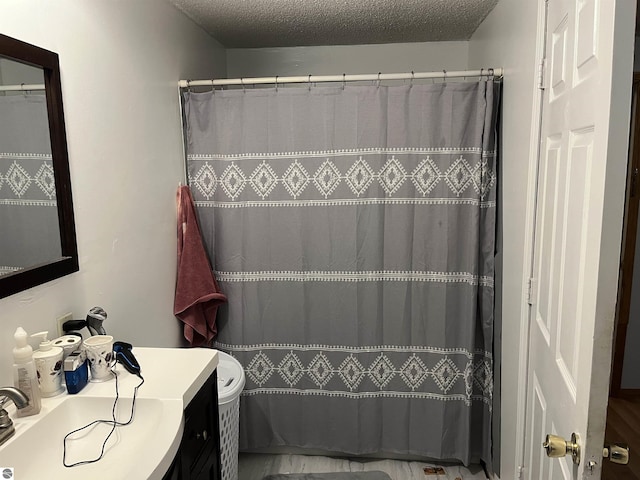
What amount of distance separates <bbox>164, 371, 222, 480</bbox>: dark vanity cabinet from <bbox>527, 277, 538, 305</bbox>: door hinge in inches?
42.9

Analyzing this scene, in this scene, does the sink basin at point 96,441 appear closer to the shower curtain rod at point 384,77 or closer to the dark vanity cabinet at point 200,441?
the dark vanity cabinet at point 200,441

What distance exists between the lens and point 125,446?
1164 mm

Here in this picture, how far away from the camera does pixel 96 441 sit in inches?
47.3

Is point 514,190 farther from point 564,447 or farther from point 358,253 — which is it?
point 564,447

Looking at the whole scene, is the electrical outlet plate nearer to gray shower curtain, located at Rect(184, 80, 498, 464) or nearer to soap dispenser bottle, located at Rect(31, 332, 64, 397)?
soap dispenser bottle, located at Rect(31, 332, 64, 397)

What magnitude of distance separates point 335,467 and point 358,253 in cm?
118

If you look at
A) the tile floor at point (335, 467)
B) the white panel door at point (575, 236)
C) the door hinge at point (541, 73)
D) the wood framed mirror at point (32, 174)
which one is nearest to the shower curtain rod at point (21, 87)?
the wood framed mirror at point (32, 174)

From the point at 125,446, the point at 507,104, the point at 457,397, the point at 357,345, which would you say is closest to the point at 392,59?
the point at 507,104

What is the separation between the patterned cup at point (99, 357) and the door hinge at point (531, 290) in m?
1.35

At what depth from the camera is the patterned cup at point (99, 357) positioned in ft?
4.42

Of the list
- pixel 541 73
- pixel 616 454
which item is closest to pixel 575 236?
pixel 616 454

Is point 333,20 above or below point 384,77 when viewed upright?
above

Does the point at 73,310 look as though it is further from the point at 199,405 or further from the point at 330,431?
the point at 330,431

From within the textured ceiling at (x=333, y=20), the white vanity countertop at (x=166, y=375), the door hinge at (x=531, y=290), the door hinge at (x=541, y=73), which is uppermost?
the textured ceiling at (x=333, y=20)
